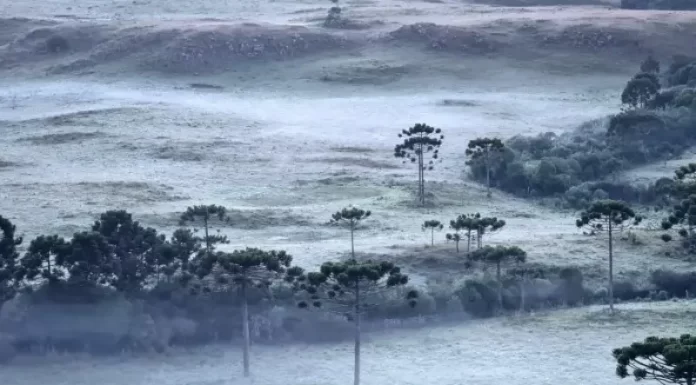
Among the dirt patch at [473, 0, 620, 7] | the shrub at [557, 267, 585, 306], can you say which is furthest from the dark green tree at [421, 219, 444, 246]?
the dirt patch at [473, 0, 620, 7]

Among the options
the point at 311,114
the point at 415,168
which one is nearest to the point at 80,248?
the point at 415,168

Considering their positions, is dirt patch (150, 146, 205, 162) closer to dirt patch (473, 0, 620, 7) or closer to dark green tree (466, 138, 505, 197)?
dark green tree (466, 138, 505, 197)

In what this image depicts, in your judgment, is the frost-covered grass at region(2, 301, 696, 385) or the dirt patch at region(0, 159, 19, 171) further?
the dirt patch at region(0, 159, 19, 171)

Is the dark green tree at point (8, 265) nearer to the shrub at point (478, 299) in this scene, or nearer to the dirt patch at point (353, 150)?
the shrub at point (478, 299)

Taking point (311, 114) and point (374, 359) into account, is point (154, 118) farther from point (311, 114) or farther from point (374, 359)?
point (374, 359)

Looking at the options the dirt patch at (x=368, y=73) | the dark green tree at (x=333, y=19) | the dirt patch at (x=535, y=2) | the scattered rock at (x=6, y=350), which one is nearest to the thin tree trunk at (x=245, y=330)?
the scattered rock at (x=6, y=350)
